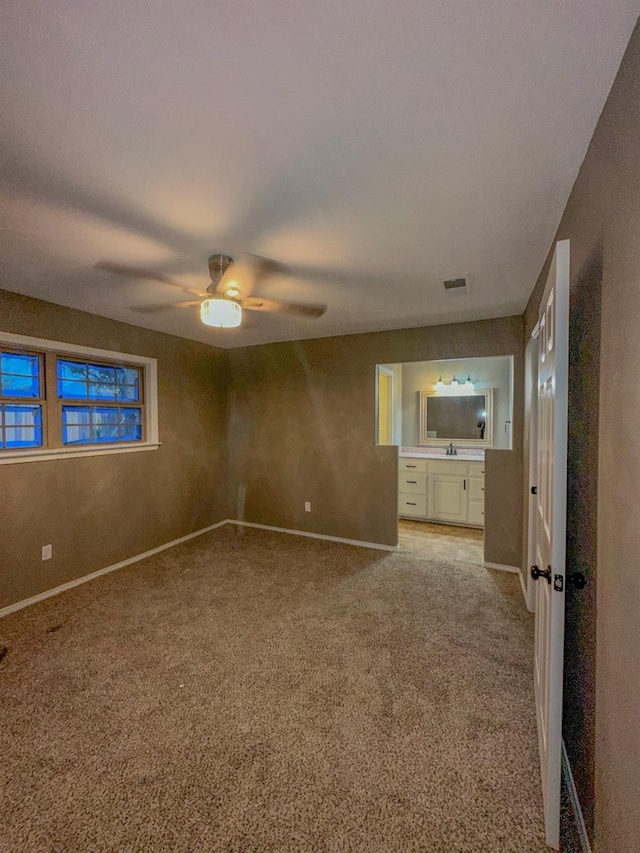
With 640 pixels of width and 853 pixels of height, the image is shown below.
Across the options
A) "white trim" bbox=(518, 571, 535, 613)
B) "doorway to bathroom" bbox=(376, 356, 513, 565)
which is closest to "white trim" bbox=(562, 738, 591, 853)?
"white trim" bbox=(518, 571, 535, 613)

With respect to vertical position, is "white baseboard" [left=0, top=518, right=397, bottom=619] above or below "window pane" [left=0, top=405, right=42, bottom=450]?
below

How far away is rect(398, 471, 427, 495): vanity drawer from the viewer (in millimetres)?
4902

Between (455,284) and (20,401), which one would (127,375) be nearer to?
(20,401)

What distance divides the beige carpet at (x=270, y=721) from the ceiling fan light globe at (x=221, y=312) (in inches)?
79.5

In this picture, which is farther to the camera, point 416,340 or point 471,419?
point 471,419

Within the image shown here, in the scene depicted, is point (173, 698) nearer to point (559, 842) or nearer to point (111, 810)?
point (111, 810)

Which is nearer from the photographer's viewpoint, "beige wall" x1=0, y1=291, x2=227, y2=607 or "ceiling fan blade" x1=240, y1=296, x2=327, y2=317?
"ceiling fan blade" x1=240, y1=296, x2=327, y2=317

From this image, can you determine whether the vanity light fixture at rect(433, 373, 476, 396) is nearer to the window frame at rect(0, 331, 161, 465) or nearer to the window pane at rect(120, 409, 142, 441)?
the window frame at rect(0, 331, 161, 465)

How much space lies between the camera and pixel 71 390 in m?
3.26

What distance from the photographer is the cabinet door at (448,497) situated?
4674mm

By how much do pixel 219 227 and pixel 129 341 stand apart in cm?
232

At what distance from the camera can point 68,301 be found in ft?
9.81

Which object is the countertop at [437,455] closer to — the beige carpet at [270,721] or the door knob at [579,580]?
the beige carpet at [270,721]

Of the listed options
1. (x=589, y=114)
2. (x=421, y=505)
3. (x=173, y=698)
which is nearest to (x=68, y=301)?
(x=173, y=698)
